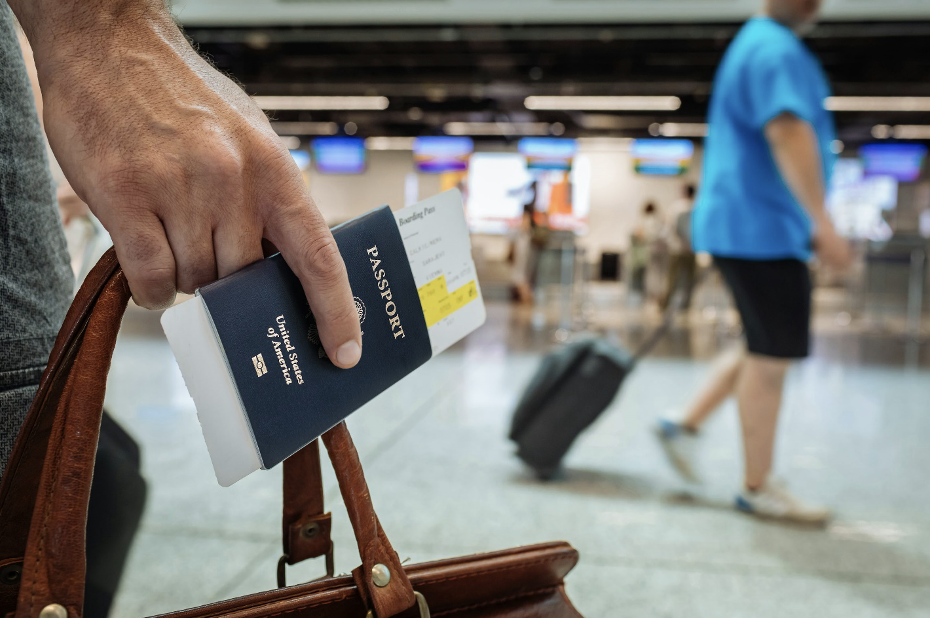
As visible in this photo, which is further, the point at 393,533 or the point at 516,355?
the point at 516,355

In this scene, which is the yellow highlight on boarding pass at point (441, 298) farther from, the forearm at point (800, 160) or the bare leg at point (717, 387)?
the bare leg at point (717, 387)

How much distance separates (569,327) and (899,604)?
5.20m

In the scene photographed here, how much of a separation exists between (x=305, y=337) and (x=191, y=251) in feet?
0.32

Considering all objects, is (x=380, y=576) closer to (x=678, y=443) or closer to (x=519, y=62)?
(x=678, y=443)

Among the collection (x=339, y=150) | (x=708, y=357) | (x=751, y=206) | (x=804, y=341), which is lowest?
(x=708, y=357)

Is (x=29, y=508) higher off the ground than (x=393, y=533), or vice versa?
(x=29, y=508)

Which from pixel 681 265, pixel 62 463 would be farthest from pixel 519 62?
pixel 62 463

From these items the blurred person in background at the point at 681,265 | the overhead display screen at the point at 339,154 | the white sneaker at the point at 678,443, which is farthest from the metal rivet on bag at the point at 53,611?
the overhead display screen at the point at 339,154

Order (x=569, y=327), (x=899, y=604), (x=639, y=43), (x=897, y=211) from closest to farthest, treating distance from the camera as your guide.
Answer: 1. (x=899, y=604)
2. (x=569, y=327)
3. (x=639, y=43)
4. (x=897, y=211)

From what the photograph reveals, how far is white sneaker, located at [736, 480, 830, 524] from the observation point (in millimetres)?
1791

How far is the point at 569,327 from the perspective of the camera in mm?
6555

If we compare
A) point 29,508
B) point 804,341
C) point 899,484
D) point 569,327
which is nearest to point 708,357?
point 569,327

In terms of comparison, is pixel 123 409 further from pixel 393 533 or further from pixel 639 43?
pixel 639 43

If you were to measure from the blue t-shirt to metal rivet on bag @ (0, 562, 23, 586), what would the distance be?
166cm
